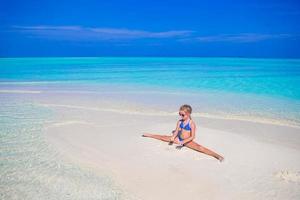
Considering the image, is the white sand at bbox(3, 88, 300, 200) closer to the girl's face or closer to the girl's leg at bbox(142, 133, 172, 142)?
the girl's leg at bbox(142, 133, 172, 142)

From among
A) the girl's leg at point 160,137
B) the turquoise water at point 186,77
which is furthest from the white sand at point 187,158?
the turquoise water at point 186,77

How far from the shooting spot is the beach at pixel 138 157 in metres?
4.32

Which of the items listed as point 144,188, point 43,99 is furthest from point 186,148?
point 43,99

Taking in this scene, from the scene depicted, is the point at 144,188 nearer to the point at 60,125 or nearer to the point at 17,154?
the point at 17,154

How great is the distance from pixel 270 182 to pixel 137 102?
813 cm

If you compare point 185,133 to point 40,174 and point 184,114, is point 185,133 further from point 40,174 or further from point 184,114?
point 40,174

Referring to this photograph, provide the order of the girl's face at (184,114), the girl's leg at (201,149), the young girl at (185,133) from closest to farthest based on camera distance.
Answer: the girl's leg at (201,149) → the young girl at (185,133) → the girl's face at (184,114)

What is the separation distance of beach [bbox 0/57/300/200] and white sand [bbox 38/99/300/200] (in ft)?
0.05

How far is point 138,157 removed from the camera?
18.2 ft

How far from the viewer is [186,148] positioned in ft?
19.8

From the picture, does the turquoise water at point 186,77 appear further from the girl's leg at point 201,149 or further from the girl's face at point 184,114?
the girl's leg at point 201,149

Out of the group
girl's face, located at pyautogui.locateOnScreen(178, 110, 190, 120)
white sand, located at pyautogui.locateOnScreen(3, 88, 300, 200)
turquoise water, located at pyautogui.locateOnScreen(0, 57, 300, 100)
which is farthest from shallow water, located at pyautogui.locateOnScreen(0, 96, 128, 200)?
turquoise water, located at pyautogui.locateOnScreen(0, 57, 300, 100)

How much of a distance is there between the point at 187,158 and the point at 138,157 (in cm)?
88

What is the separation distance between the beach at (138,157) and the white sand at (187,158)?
0.6 inches
